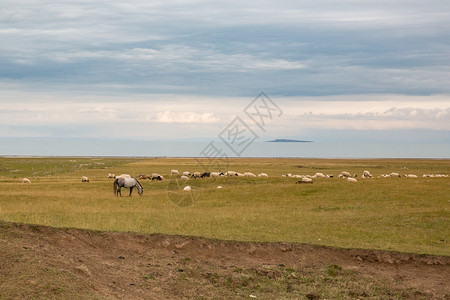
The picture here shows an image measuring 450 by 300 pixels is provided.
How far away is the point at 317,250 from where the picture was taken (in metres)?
19.4

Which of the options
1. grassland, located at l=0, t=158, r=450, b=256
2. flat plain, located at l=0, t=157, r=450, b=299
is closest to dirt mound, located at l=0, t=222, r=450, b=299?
flat plain, located at l=0, t=157, r=450, b=299

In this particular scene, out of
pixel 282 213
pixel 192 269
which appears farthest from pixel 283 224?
pixel 192 269

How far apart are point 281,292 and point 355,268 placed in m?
4.00

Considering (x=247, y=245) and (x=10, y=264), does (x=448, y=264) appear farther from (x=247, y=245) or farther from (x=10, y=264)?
(x=10, y=264)

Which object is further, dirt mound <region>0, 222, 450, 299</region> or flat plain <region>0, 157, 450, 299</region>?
flat plain <region>0, 157, 450, 299</region>

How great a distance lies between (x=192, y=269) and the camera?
16.0m

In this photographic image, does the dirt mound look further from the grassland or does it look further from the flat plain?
the grassland

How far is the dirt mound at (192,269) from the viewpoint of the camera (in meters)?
12.4

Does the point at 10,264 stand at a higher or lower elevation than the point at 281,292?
higher

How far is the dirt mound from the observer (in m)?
12.4

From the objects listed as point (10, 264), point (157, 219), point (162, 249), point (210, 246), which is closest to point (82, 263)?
point (10, 264)

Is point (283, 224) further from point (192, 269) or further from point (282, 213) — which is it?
point (192, 269)

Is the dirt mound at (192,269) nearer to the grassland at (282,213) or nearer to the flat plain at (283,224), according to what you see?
the flat plain at (283,224)

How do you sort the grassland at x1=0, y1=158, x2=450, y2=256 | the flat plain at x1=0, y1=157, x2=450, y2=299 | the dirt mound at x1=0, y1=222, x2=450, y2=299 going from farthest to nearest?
1. the grassland at x1=0, y1=158, x2=450, y2=256
2. the flat plain at x1=0, y1=157, x2=450, y2=299
3. the dirt mound at x1=0, y1=222, x2=450, y2=299
